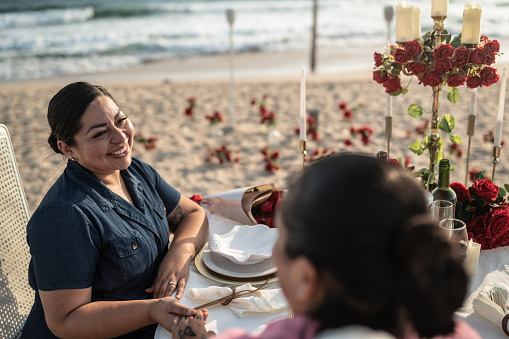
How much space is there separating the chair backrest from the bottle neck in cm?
181

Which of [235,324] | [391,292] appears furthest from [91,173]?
[391,292]

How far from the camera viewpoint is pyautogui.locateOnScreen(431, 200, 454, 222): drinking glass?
1806 millimetres

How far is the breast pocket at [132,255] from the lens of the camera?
178cm

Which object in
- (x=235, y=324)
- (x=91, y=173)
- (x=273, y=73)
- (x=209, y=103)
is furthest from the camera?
(x=273, y=73)

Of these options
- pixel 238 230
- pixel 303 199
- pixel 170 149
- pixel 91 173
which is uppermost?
pixel 303 199

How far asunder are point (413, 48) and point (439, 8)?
253 mm

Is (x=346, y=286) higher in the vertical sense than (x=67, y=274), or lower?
higher

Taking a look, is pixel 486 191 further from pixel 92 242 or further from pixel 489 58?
pixel 92 242

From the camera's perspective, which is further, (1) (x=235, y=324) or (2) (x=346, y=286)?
(1) (x=235, y=324)

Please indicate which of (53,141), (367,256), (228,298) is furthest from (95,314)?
(367,256)

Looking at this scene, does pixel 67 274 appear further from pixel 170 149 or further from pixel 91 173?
pixel 170 149

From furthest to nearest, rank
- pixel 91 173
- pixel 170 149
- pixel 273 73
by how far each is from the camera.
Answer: pixel 273 73 → pixel 170 149 → pixel 91 173

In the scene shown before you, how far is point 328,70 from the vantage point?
11844mm

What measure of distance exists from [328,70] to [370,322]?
37.6ft
